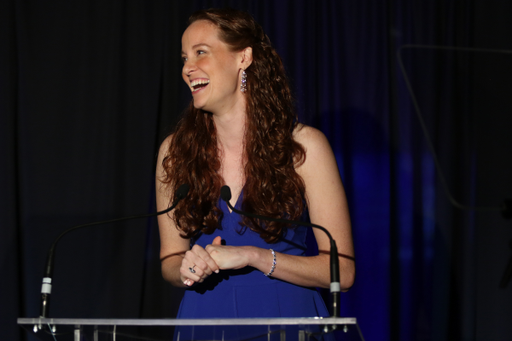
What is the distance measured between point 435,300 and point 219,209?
67.2 inches

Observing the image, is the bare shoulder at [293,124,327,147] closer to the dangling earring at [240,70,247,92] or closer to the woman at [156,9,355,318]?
the woman at [156,9,355,318]

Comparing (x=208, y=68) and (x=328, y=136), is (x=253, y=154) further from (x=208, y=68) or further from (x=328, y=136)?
(x=328, y=136)

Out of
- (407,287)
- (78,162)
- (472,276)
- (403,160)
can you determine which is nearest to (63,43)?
(78,162)

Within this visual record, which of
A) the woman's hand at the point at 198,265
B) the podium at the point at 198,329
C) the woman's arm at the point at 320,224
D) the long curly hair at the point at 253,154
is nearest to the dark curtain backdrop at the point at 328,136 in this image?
the long curly hair at the point at 253,154

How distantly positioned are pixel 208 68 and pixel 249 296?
2.48ft

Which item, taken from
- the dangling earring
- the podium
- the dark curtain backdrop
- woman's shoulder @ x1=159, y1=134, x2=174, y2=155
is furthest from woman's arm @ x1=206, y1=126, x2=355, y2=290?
the dark curtain backdrop

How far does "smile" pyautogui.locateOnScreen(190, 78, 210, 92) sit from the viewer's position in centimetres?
168

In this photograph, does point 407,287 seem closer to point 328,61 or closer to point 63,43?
point 328,61

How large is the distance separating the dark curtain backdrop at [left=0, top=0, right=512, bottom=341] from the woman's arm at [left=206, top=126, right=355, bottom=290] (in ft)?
3.96

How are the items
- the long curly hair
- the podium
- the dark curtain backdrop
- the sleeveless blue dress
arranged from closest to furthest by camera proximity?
the podium, the sleeveless blue dress, the long curly hair, the dark curtain backdrop

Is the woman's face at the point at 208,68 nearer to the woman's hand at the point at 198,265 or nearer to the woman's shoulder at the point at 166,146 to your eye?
the woman's shoulder at the point at 166,146

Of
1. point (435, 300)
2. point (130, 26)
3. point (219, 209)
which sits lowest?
point (435, 300)

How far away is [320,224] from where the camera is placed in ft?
5.40

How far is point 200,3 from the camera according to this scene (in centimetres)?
302
